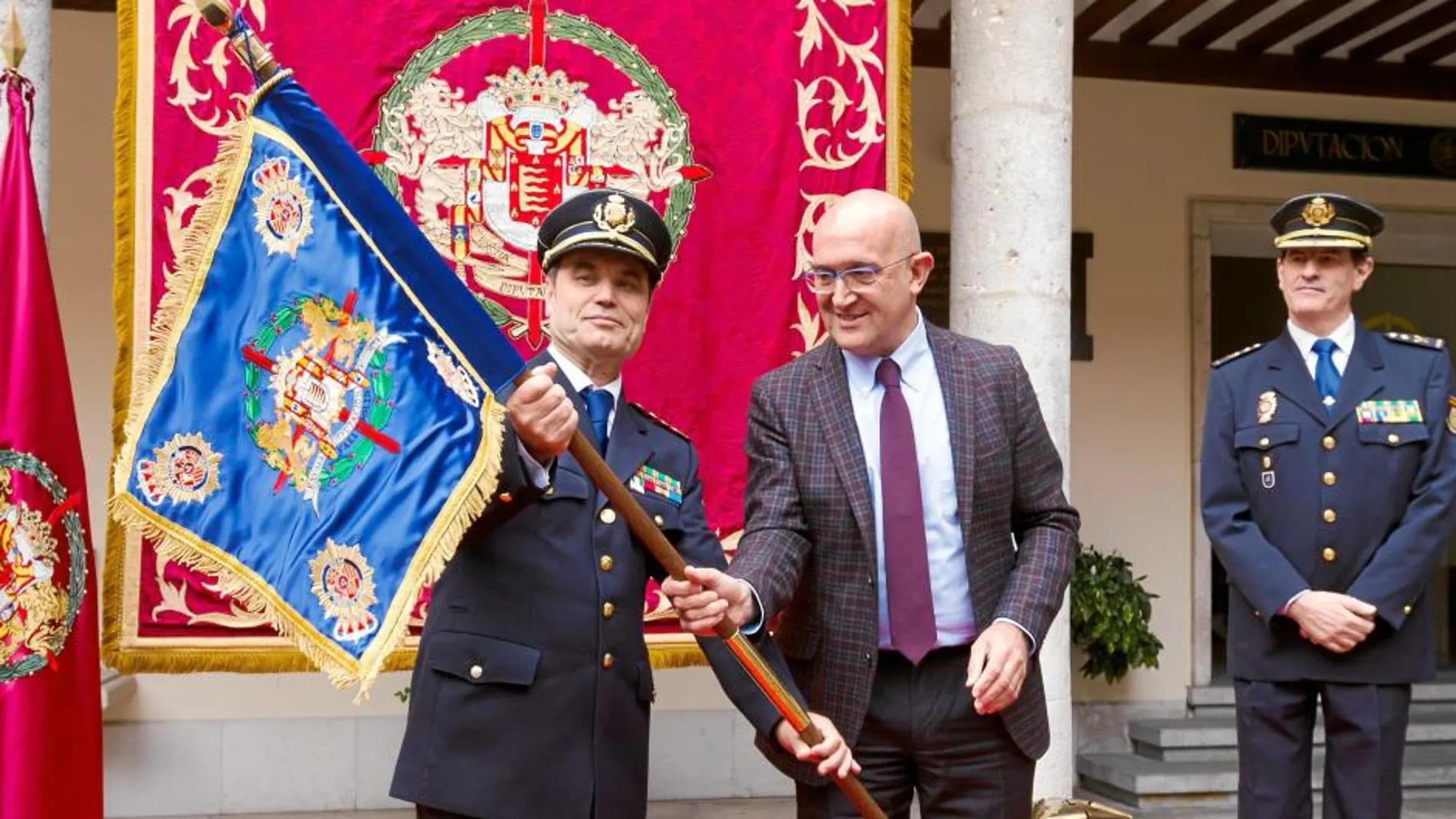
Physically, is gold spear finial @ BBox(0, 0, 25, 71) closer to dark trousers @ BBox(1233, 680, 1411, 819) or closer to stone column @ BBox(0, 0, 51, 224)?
stone column @ BBox(0, 0, 51, 224)

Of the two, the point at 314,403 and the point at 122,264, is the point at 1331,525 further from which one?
the point at 122,264

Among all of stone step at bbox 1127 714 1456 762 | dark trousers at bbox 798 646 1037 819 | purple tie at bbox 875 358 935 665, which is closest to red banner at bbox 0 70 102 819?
dark trousers at bbox 798 646 1037 819

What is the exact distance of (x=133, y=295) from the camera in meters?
3.97

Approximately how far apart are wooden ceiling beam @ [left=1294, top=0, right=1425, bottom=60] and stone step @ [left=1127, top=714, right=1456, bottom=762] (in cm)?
322

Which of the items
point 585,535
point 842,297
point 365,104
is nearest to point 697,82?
point 365,104

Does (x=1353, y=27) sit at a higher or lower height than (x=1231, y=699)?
higher

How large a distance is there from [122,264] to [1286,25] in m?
5.29

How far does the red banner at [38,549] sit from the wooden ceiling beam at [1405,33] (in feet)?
19.6

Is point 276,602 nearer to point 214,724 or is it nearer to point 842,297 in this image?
point 842,297

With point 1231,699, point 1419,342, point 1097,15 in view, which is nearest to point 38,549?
point 1419,342

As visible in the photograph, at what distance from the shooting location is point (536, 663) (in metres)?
2.36

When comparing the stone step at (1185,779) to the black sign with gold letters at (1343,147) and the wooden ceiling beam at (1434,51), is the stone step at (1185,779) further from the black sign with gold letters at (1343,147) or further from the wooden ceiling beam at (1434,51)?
the wooden ceiling beam at (1434,51)

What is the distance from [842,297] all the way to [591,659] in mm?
760

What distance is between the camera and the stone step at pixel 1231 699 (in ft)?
22.9
